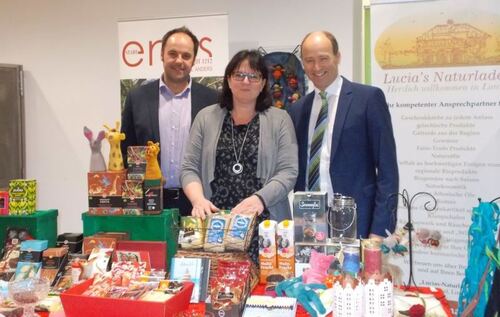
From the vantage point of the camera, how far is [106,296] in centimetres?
143

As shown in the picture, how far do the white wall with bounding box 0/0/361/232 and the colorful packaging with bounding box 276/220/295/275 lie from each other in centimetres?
236

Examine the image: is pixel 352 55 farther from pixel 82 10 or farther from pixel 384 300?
pixel 384 300

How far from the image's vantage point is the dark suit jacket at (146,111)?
2.70 metres

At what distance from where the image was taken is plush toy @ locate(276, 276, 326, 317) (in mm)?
1502

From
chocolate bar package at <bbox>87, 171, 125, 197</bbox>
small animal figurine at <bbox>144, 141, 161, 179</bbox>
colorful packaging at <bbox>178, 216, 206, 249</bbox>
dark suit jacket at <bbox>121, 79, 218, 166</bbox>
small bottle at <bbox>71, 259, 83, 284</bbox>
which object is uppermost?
dark suit jacket at <bbox>121, 79, 218, 166</bbox>

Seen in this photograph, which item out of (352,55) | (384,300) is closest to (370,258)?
(384,300)

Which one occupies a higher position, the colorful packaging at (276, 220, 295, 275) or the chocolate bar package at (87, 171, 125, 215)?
the chocolate bar package at (87, 171, 125, 215)

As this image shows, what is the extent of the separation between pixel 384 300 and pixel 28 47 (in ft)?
13.4

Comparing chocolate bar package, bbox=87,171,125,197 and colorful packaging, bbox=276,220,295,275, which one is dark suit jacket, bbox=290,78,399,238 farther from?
chocolate bar package, bbox=87,171,125,197

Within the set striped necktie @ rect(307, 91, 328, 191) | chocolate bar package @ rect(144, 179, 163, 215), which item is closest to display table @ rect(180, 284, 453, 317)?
chocolate bar package @ rect(144, 179, 163, 215)

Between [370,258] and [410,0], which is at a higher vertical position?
[410,0]

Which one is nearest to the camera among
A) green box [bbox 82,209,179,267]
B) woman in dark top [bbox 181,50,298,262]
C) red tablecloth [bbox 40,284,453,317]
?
red tablecloth [bbox 40,284,453,317]

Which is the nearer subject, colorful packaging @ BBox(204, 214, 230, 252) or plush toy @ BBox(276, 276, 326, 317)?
plush toy @ BBox(276, 276, 326, 317)

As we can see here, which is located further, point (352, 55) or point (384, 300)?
point (352, 55)
